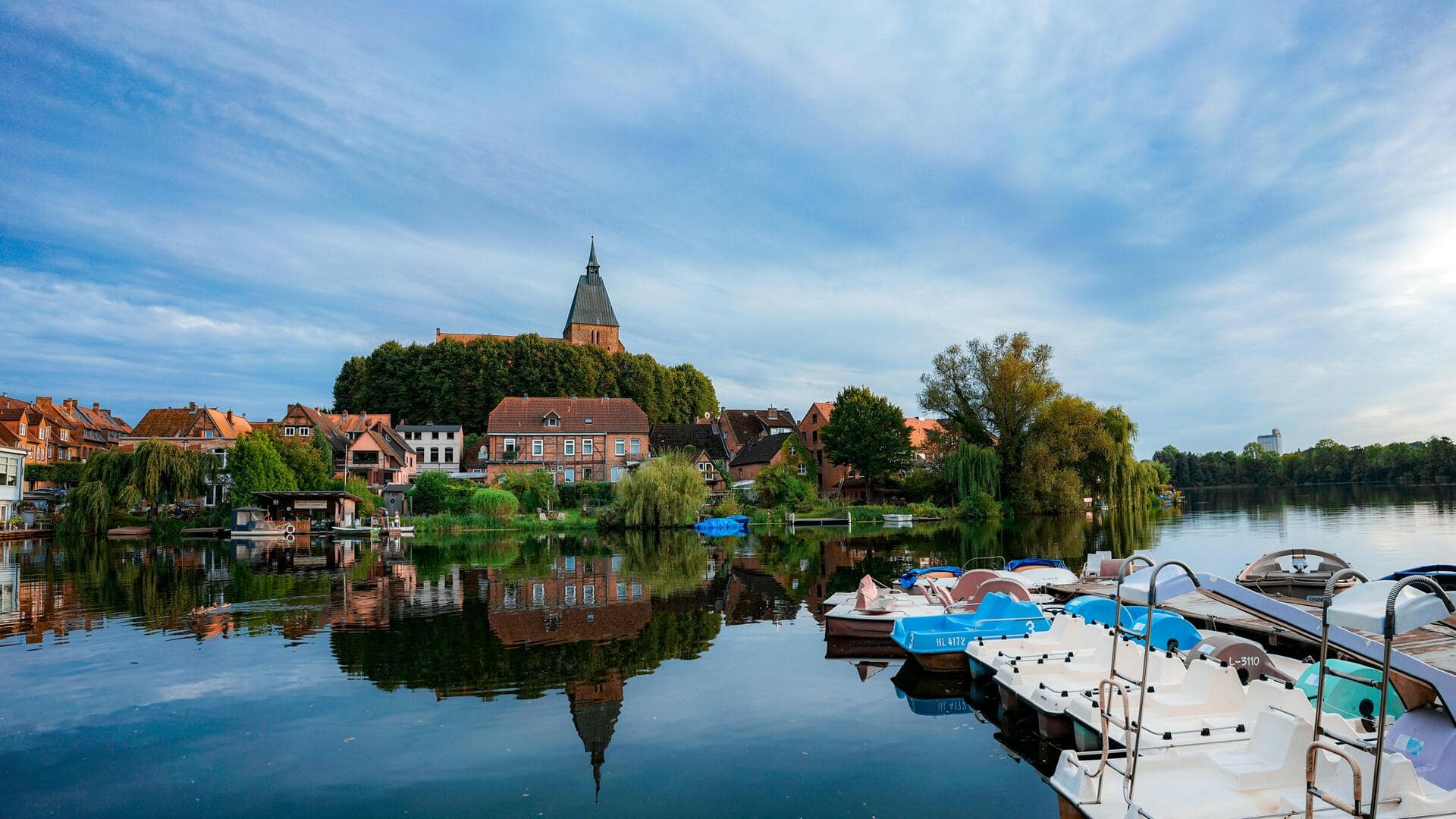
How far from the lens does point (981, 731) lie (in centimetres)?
1118

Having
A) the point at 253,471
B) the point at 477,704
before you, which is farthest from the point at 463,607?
the point at 253,471

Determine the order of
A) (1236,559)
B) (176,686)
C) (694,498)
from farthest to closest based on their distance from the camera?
(694,498), (1236,559), (176,686)

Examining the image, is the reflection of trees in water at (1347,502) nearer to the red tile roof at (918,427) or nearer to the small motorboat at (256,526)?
the red tile roof at (918,427)

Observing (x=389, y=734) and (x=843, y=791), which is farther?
(x=389, y=734)

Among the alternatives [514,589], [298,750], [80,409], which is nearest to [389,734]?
[298,750]

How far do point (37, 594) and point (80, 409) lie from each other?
87615 mm

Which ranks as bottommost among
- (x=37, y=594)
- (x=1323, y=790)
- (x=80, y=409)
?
(x=37, y=594)

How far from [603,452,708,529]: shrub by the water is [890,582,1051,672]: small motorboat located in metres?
37.2

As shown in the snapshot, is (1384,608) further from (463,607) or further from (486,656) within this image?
(463,607)

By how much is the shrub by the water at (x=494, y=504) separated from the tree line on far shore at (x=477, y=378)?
27423 millimetres

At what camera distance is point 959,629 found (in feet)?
47.1

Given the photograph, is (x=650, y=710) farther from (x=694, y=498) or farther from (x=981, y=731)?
(x=694, y=498)

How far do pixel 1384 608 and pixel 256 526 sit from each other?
188ft

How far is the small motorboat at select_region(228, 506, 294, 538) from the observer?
50281 millimetres
